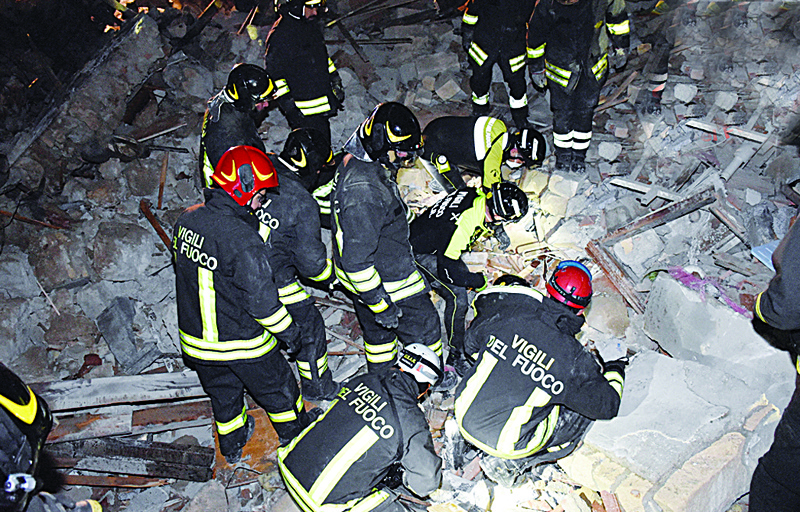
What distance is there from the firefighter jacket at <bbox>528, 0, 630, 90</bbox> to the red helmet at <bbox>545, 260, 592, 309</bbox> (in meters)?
3.00

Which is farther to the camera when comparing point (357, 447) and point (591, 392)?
point (591, 392)

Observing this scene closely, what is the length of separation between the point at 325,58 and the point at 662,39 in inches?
185

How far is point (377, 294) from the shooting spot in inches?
173

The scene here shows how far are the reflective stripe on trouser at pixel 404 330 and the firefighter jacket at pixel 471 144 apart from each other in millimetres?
1526

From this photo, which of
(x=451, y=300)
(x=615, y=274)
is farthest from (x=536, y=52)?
(x=451, y=300)

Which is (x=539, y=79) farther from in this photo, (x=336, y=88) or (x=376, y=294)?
(x=376, y=294)

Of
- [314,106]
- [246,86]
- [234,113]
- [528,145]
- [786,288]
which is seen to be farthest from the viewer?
[314,106]

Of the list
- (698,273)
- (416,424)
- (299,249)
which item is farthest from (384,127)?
(698,273)

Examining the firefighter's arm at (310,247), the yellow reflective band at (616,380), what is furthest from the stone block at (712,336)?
the firefighter's arm at (310,247)

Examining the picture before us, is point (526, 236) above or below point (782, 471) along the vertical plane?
below

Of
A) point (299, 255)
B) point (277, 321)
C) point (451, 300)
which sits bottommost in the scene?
point (451, 300)

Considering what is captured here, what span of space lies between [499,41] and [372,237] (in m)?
3.48

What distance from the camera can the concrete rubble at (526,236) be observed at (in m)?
4.02

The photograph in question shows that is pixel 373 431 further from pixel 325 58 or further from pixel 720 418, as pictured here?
pixel 325 58
